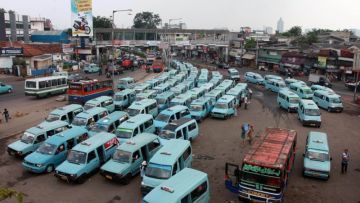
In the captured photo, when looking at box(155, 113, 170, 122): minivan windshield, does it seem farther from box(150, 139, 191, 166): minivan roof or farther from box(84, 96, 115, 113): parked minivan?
box(150, 139, 191, 166): minivan roof

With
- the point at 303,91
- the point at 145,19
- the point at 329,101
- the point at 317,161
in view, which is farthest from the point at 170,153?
the point at 145,19

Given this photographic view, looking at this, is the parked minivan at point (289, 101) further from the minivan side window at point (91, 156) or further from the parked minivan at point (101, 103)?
the minivan side window at point (91, 156)

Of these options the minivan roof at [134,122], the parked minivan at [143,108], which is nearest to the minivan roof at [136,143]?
the minivan roof at [134,122]

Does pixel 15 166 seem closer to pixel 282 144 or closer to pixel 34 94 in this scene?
pixel 282 144

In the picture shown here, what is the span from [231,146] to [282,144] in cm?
658

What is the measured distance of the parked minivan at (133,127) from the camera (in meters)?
21.1

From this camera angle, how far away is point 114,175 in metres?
16.8

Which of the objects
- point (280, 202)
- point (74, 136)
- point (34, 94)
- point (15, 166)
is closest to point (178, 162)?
point (280, 202)

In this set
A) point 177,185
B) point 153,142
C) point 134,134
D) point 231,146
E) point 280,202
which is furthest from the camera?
point 231,146

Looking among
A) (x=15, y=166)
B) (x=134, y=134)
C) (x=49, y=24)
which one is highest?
(x=49, y=24)

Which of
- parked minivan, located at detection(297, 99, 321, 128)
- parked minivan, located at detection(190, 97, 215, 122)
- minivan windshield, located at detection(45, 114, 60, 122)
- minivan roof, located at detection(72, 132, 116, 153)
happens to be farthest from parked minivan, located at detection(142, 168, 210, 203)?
parked minivan, located at detection(297, 99, 321, 128)

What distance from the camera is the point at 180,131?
21.8m

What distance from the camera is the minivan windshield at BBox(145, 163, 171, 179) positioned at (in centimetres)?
1556

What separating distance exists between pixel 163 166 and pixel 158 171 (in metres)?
0.33
